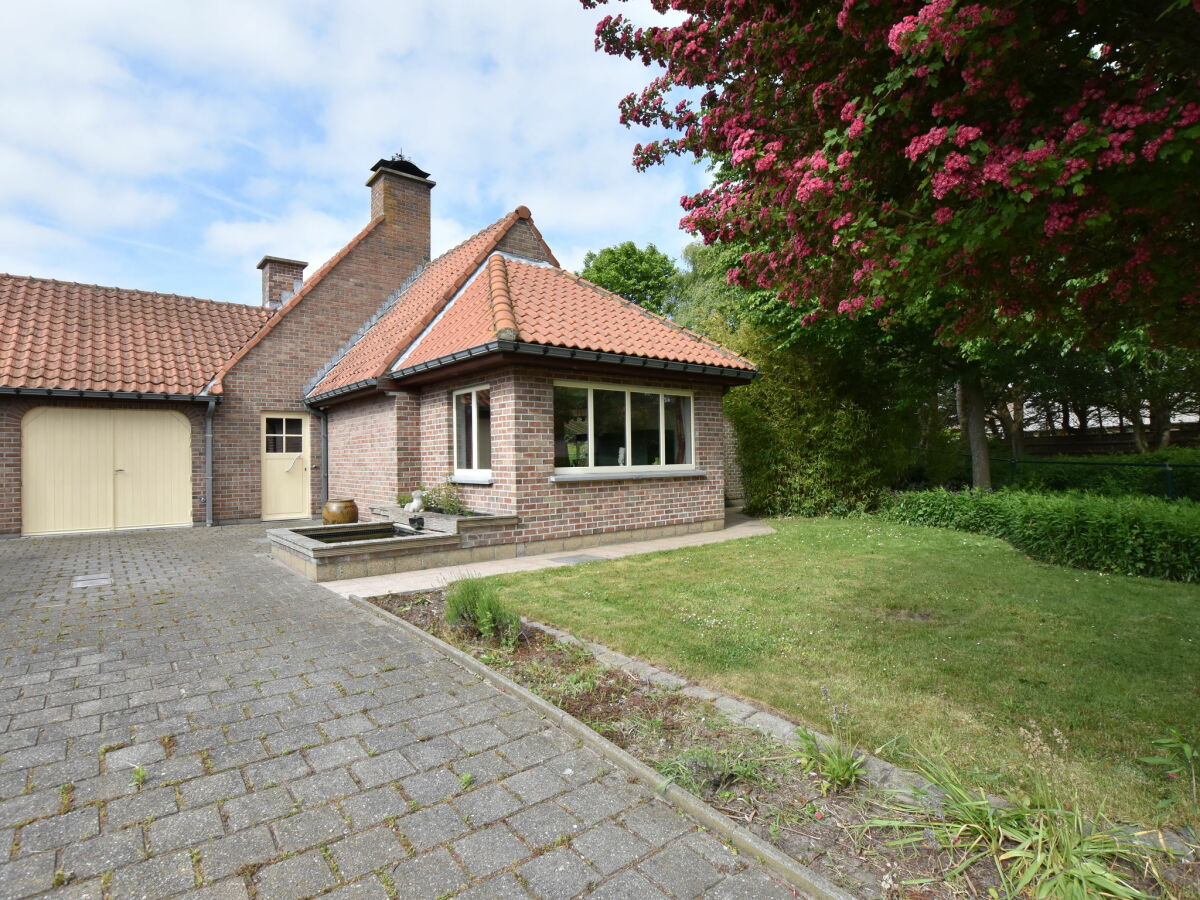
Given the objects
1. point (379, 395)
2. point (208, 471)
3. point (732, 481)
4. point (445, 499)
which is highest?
point (379, 395)

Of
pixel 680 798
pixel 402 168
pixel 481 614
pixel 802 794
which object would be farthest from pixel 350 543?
pixel 402 168

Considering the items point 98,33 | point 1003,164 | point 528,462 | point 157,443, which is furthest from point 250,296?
point 1003,164

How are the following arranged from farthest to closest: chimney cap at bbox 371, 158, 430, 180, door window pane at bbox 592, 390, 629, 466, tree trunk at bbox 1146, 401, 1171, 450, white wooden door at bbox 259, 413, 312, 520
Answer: tree trunk at bbox 1146, 401, 1171, 450 < chimney cap at bbox 371, 158, 430, 180 < white wooden door at bbox 259, 413, 312, 520 < door window pane at bbox 592, 390, 629, 466

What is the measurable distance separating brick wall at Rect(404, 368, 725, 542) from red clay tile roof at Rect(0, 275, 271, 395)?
22.4 feet

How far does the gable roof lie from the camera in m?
8.89

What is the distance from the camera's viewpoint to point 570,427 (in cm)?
917

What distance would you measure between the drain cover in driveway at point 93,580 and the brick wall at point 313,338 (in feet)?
19.6

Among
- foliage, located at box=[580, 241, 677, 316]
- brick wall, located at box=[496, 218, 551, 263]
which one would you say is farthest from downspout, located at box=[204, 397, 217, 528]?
foliage, located at box=[580, 241, 677, 316]

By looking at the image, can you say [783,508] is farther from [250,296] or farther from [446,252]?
→ [250,296]

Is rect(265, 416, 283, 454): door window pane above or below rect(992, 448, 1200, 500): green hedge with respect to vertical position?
above

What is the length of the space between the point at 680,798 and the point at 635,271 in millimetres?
33780

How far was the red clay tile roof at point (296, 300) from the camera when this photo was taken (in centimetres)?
1299

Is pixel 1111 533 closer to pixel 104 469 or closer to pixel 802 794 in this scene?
pixel 802 794

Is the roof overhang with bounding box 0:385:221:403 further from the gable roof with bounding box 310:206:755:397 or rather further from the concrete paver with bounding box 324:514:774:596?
the concrete paver with bounding box 324:514:774:596
